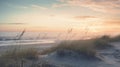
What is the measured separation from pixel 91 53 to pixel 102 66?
753mm

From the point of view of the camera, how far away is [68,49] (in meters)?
9.25

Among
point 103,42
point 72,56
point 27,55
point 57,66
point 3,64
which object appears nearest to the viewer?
point 3,64

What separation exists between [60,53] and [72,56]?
0.44 m

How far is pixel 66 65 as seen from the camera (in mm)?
7926

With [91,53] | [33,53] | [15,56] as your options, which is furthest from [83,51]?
[15,56]

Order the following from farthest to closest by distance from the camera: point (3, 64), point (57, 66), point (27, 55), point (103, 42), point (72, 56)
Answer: point (103, 42), point (72, 56), point (27, 55), point (57, 66), point (3, 64)

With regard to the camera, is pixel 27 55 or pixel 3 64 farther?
pixel 27 55

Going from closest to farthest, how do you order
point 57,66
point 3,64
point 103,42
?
1. point 3,64
2. point 57,66
3. point 103,42

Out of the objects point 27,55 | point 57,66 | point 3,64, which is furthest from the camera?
point 27,55

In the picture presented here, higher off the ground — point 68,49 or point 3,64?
point 3,64

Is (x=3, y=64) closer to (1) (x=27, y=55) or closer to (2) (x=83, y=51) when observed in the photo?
(1) (x=27, y=55)

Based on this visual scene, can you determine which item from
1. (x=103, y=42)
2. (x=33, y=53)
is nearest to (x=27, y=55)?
(x=33, y=53)

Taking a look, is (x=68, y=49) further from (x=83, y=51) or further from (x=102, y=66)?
(x=102, y=66)

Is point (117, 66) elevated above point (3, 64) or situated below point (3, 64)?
below
